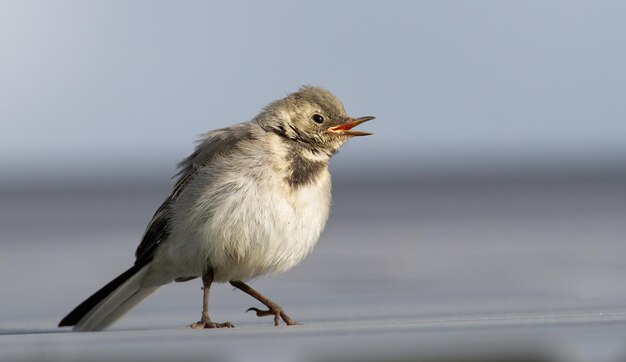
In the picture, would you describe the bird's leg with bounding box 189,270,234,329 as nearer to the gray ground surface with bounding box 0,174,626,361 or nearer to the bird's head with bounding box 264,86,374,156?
the gray ground surface with bounding box 0,174,626,361

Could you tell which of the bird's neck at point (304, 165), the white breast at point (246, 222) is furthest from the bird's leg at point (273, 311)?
the bird's neck at point (304, 165)

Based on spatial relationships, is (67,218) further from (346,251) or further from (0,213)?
(346,251)

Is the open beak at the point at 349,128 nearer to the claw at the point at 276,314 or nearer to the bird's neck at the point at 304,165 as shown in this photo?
the bird's neck at the point at 304,165

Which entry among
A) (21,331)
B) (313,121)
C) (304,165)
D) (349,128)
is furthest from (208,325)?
(349,128)

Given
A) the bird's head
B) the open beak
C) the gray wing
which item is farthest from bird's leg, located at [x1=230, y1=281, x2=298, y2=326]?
the open beak

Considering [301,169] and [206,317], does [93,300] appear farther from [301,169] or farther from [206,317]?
[301,169]

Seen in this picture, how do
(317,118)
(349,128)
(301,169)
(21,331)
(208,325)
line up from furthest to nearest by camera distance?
(349,128) < (317,118) < (301,169) < (208,325) < (21,331)
